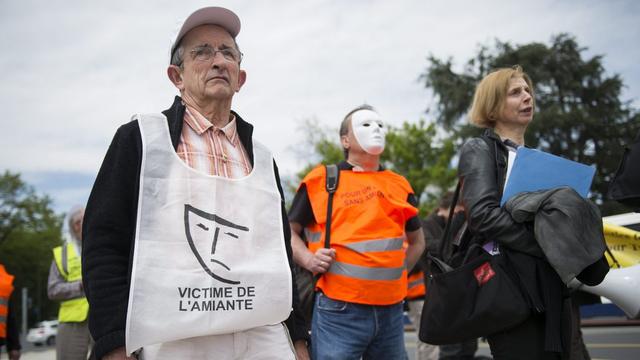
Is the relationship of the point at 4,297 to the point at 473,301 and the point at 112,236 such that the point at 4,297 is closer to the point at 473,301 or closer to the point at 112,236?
the point at 112,236

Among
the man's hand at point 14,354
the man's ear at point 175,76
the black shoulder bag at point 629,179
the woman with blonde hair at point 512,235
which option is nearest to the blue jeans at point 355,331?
the woman with blonde hair at point 512,235

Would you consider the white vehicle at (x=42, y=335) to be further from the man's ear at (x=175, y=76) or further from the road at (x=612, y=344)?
the man's ear at (x=175, y=76)

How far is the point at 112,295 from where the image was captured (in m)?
1.67

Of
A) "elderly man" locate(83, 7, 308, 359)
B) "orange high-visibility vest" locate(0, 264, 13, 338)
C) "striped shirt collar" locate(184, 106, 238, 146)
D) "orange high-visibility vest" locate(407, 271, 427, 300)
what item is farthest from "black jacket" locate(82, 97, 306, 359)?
"orange high-visibility vest" locate(407, 271, 427, 300)

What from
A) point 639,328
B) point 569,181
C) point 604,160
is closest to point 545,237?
point 569,181

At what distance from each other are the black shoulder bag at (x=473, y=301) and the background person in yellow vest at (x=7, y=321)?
16.0 ft

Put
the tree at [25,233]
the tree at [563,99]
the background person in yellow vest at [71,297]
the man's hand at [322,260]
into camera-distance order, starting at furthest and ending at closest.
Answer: the tree at [25,233] < the tree at [563,99] < the background person in yellow vest at [71,297] < the man's hand at [322,260]

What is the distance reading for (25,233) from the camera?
5022 centimetres

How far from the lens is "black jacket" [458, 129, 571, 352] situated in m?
2.38

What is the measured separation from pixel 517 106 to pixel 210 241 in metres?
2.03

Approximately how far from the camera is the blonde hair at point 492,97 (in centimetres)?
309

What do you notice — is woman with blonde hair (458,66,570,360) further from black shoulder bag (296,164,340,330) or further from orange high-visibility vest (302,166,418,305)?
black shoulder bag (296,164,340,330)

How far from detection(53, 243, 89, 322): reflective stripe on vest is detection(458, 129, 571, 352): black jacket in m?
3.96

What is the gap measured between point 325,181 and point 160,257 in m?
1.97
